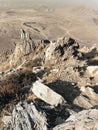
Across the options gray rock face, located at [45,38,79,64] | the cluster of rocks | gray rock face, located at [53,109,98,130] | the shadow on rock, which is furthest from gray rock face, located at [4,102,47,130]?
gray rock face, located at [45,38,79,64]

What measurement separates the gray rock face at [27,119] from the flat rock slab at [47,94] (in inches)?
128

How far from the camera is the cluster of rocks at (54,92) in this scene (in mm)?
20402

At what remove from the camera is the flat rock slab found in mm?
25369

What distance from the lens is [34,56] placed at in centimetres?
4316

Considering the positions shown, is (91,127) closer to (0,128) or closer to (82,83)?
(0,128)

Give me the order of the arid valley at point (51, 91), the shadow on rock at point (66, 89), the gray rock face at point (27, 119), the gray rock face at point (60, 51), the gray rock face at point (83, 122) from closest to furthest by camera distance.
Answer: the gray rock face at point (83, 122) → the gray rock face at point (27, 119) → the arid valley at point (51, 91) → the shadow on rock at point (66, 89) → the gray rock face at point (60, 51)

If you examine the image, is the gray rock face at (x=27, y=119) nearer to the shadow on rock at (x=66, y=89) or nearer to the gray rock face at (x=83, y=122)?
the gray rock face at (x=83, y=122)

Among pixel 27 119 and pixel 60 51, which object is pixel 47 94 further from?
pixel 60 51

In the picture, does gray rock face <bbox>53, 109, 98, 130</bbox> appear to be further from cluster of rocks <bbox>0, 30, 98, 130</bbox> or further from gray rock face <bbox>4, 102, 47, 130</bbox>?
gray rock face <bbox>4, 102, 47, 130</bbox>

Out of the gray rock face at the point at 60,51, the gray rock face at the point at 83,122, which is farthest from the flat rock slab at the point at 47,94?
the gray rock face at the point at 60,51

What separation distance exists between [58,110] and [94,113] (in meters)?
3.81

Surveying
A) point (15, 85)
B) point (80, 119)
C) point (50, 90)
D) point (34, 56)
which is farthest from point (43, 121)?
point (34, 56)

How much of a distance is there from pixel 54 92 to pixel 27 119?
227 inches

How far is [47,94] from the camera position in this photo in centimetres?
2647
